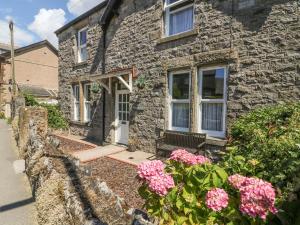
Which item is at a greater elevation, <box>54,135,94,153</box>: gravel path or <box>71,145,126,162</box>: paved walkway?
<box>71,145,126,162</box>: paved walkway

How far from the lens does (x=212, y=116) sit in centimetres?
689

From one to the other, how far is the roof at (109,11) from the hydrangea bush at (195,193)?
893cm

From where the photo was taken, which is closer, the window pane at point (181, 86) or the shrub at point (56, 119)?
the window pane at point (181, 86)

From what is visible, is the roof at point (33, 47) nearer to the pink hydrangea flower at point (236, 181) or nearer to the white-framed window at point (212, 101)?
the white-framed window at point (212, 101)

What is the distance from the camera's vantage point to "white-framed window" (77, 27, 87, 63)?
12.5 metres

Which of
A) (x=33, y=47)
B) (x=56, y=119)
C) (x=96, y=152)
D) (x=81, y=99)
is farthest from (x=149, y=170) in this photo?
(x=33, y=47)

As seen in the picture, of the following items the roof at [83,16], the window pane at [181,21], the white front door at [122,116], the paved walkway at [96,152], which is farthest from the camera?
the roof at [83,16]

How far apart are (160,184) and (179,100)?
18.7ft

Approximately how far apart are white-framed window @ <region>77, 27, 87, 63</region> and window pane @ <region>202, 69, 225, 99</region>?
306 inches

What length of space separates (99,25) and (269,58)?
799 centimetres

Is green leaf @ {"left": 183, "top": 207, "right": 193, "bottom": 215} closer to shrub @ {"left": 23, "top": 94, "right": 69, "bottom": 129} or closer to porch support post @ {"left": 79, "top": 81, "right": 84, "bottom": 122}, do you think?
porch support post @ {"left": 79, "top": 81, "right": 84, "bottom": 122}

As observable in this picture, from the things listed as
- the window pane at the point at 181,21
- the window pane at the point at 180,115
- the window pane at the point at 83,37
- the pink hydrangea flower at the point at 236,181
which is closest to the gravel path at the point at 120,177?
the window pane at the point at 180,115

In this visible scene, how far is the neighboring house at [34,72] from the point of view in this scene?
26.2 meters

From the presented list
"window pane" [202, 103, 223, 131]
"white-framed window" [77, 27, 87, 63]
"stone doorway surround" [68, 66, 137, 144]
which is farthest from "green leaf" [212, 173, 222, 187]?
"white-framed window" [77, 27, 87, 63]
